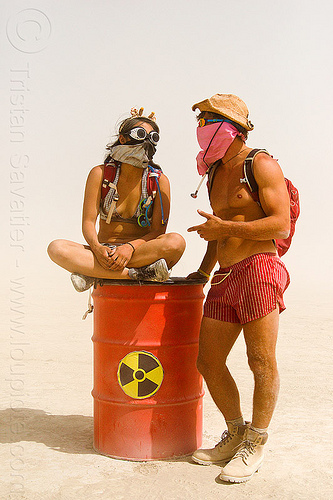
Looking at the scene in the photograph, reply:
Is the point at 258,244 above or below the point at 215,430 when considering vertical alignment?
above

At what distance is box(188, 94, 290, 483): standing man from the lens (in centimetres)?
329

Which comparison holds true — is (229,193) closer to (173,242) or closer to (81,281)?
(173,242)

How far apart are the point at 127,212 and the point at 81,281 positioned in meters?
0.59

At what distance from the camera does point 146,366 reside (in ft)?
11.6

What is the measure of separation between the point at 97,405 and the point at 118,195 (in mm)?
1343

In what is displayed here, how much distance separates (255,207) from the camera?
3426mm

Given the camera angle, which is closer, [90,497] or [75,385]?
[90,497]

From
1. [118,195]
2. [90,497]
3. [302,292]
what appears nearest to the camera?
[90,497]

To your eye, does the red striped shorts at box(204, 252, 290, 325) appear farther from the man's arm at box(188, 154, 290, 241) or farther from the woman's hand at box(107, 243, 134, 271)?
the woman's hand at box(107, 243, 134, 271)

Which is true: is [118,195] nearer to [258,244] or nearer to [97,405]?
[258,244]

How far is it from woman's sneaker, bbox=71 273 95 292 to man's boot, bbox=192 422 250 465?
1.20 m

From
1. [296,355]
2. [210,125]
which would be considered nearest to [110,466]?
[210,125]

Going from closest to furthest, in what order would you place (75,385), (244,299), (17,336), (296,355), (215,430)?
(244,299), (215,430), (75,385), (296,355), (17,336)

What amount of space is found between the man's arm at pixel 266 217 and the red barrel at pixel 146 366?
46cm
